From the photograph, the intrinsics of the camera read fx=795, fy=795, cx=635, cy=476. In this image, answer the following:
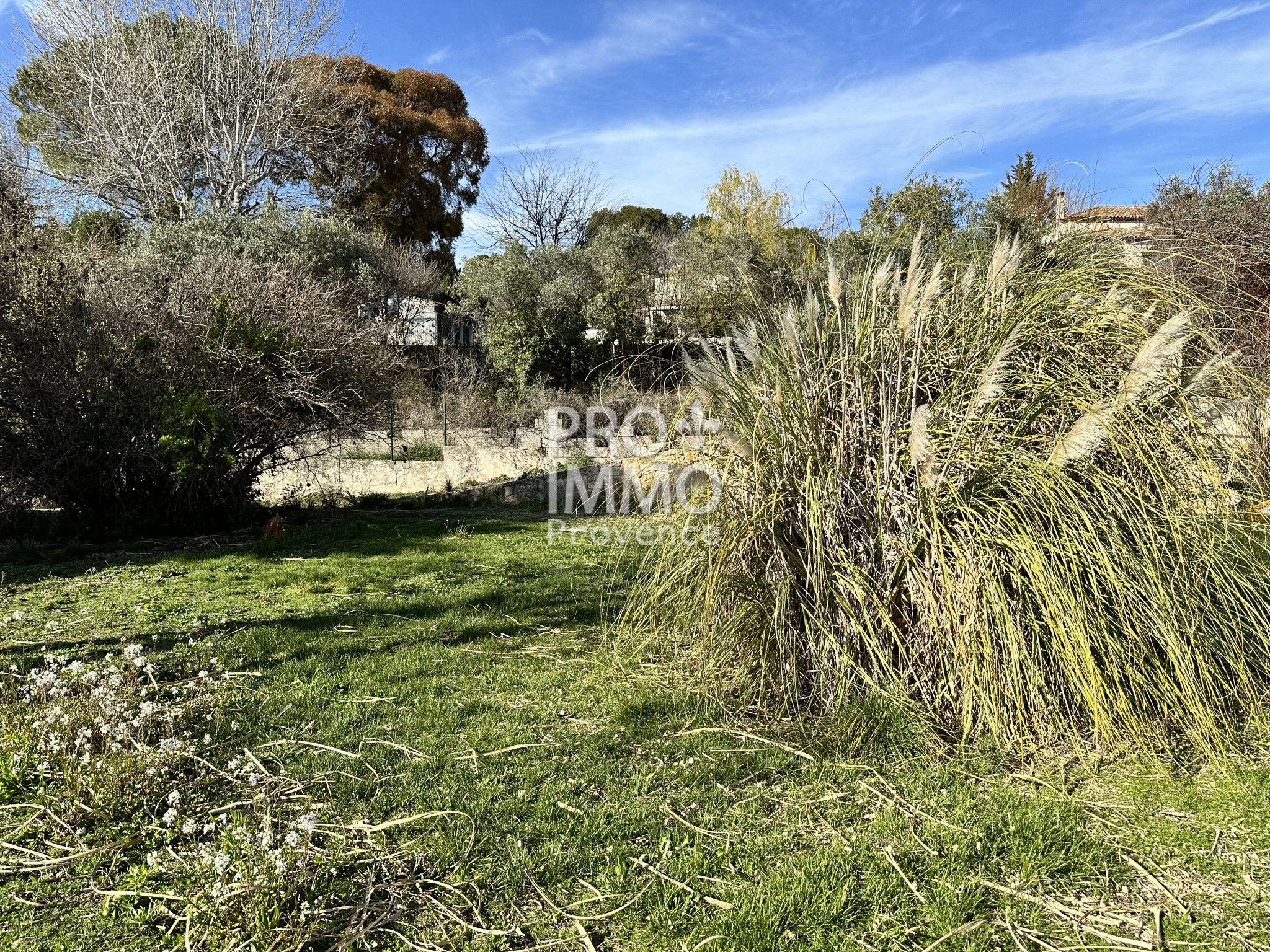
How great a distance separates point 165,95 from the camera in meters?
17.7

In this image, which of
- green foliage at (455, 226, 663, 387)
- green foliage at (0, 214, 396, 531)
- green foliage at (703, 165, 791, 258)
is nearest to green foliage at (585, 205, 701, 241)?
green foliage at (703, 165, 791, 258)

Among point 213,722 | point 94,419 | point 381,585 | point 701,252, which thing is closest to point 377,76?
point 701,252

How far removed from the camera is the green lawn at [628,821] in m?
1.98

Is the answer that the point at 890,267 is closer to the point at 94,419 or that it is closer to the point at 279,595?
the point at 279,595

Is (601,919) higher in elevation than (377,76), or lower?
lower

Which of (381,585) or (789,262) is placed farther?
(381,585)

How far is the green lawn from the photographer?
1976mm

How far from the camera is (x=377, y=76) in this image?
28844mm

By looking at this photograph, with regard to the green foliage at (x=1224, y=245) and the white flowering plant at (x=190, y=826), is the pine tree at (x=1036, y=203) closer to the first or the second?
the green foliage at (x=1224, y=245)

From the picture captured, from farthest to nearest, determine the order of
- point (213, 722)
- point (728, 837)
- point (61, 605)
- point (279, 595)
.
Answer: point (279, 595) < point (61, 605) < point (213, 722) < point (728, 837)

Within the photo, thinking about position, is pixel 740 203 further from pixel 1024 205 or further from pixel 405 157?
pixel 1024 205

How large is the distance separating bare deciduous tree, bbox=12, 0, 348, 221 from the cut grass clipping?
18.4 meters

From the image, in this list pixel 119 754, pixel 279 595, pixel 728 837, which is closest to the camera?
pixel 728 837

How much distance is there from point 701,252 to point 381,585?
1514 centimetres
